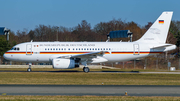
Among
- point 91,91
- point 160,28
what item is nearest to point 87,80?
point 91,91

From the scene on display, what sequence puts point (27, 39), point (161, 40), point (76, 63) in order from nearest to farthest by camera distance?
point (76, 63), point (161, 40), point (27, 39)

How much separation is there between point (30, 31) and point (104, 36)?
997 inches

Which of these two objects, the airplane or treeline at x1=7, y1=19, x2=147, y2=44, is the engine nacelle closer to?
the airplane

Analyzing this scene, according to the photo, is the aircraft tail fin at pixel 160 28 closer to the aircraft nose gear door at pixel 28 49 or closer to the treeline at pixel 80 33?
the aircraft nose gear door at pixel 28 49

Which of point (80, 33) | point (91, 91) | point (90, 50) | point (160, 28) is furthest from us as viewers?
point (80, 33)

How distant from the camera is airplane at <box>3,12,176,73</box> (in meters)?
31.3

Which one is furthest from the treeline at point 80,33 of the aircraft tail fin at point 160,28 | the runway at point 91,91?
the runway at point 91,91

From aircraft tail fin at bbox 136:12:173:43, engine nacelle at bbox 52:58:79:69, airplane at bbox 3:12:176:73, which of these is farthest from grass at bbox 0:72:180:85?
aircraft tail fin at bbox 136:12:173:43

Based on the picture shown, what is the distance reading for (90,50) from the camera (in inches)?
1256

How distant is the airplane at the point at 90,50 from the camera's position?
31328 millimetres

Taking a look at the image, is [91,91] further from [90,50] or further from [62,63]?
[90,50]

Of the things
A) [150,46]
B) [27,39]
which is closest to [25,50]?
[150,46]

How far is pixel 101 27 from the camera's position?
8919cm

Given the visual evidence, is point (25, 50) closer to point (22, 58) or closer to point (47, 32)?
point (22, 58)
